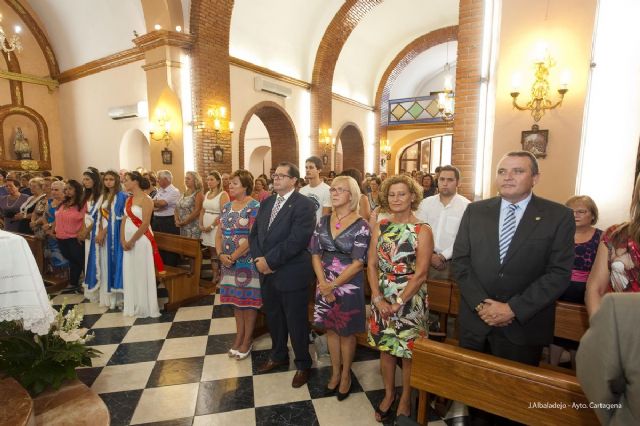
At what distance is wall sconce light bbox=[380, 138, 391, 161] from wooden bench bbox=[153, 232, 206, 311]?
1213 cm

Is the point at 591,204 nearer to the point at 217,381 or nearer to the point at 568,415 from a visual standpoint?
the point at 568,415

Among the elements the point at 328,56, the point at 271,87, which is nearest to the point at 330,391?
the point at 271,87

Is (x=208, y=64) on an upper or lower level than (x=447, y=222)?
upper

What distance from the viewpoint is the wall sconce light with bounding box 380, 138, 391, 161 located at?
50.3 feet

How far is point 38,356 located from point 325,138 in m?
9.78

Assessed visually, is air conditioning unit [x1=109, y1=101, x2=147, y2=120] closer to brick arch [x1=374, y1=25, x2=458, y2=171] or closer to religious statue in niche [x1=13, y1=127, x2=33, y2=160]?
religious statue in niche [x1=13, y1=127, x2=33, y2=160]

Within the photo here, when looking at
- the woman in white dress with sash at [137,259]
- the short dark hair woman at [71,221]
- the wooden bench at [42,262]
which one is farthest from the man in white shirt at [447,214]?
the wooden bench at [42,262]

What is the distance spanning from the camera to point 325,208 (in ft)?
13.7

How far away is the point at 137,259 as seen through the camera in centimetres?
387

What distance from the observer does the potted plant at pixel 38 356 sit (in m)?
2.19

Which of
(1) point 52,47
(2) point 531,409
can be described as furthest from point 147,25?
(2) point 531,409

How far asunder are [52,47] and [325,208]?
→ 1096 cm

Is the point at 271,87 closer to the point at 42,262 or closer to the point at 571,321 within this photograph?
the point at 42,262

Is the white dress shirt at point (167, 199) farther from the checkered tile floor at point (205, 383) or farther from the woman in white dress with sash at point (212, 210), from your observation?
the checkered tile floor at point (205, 383)
